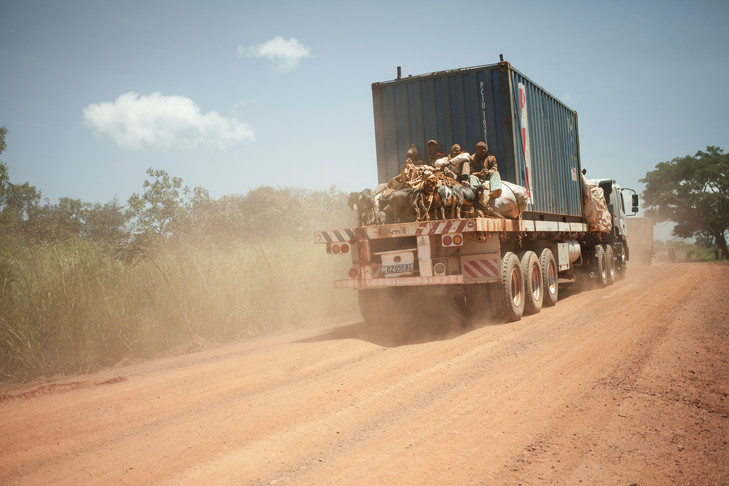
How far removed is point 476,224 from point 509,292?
1.44 metres

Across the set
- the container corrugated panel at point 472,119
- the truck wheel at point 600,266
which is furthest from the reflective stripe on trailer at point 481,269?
the truck wheel at point 600,266

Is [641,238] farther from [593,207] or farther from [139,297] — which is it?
[139,297]

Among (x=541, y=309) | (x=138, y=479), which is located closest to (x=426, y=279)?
(x=541, y=309)

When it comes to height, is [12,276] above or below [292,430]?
above

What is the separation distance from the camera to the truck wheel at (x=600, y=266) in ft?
46.4

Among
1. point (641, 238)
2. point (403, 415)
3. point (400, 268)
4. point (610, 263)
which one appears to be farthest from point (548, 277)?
point (641, 238)

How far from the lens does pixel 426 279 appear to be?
745 centimetres

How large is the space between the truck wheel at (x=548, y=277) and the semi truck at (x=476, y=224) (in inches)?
0.8

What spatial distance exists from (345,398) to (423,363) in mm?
1381

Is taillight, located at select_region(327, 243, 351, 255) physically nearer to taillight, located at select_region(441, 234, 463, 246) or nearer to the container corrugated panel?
taillight, located at select_region(441, 234, 463, 246)

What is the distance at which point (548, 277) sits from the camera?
9.98m

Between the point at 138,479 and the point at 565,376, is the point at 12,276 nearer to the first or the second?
the point at 138,479

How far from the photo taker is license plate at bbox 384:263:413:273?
7633 mm

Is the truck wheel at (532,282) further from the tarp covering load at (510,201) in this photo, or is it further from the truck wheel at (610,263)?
the truck wheel at (610,263)
